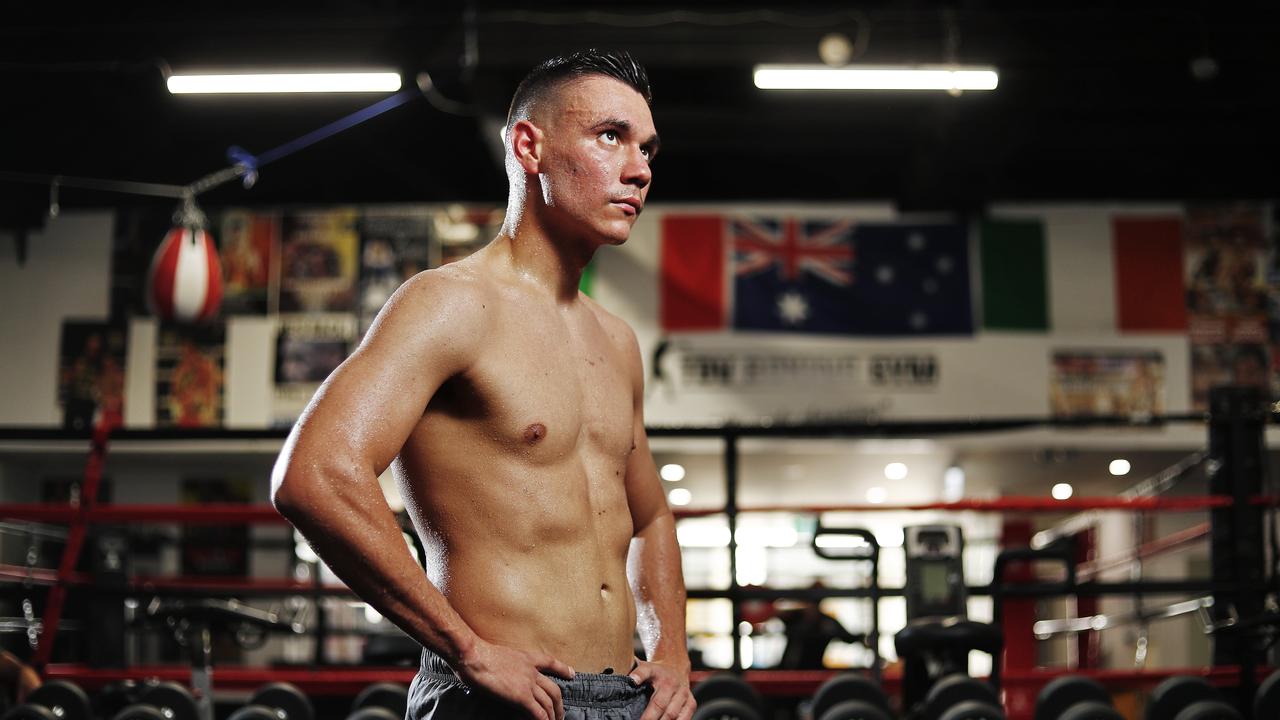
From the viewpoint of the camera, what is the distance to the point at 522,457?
57.3 inches

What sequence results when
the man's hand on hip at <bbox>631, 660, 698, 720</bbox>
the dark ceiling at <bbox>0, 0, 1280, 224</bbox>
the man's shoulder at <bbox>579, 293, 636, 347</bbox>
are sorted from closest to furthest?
the man's hand on hip at <bbox>631, 660, 698, 720</bbox> → the man's shoulder at <bbox>579, 293, 636, 347</bbox> → the dark ceiling at <bbox>0, 0, 1280, 224</bbox>

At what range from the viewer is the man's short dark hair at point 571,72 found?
5.15ft

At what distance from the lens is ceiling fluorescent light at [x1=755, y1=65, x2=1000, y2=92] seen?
7180mm

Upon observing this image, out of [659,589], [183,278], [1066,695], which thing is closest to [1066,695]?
[1066,695]

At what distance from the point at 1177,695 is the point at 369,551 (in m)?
A: 3.09

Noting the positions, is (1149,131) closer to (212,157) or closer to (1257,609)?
(1257,609)

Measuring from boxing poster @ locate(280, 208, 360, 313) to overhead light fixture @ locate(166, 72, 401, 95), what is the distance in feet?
7.68

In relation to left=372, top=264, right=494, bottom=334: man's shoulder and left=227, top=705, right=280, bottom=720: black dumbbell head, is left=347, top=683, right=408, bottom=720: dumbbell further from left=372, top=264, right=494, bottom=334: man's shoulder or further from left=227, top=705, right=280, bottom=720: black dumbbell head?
left=372, top=264, right=494, bottom=334: man's shoulder

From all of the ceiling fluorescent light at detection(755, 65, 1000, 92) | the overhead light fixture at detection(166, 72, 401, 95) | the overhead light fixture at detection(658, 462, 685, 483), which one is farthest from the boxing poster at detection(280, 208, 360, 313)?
the ceiling fluorescent light at detection(755, 65, 1000, 92)

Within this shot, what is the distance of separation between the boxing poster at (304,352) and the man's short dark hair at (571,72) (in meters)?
7.88

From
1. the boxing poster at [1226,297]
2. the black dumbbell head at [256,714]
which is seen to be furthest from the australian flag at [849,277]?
the black dumbbell head at [256,714]

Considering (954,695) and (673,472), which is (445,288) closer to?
(954,695)

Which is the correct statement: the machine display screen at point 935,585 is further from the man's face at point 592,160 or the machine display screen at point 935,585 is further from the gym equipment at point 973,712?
the man's face at point 592,160

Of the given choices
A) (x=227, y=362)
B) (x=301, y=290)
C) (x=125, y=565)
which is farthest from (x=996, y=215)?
(x=125, y=565)
